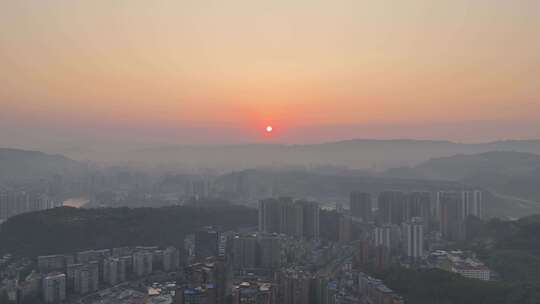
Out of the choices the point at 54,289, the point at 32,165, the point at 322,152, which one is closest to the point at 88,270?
the point at 54,289

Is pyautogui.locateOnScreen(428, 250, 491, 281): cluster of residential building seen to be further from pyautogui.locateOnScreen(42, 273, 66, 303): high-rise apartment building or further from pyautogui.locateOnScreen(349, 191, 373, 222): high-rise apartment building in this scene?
pyautogui.locateOnScreen(42, 273, 66, 303): high-rise apartment building

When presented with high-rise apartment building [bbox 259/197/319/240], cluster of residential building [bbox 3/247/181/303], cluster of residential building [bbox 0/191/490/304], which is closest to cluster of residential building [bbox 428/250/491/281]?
cluster of residential building [bbox 0/191/490/304]

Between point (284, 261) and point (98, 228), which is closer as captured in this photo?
point (284, 261)

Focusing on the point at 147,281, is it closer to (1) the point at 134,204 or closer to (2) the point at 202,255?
(2) the point at 202,255

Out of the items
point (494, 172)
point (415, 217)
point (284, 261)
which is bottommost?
point (284, 261)

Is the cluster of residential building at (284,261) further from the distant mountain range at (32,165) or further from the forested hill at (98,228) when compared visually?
the distant mountain range at (32,165)

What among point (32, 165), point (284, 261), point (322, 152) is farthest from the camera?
point (322, 152)

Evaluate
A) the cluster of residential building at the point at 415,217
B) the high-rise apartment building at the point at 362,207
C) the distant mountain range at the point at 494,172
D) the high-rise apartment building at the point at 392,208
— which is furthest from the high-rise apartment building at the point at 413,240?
the distant mountain range at the point at 494,172

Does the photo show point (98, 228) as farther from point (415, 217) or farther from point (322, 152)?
point (322, 152)
